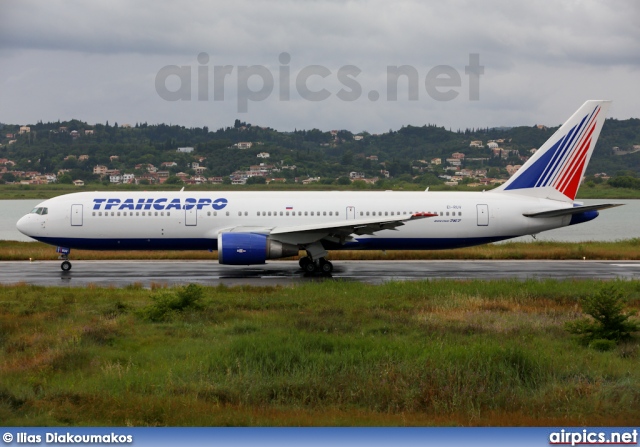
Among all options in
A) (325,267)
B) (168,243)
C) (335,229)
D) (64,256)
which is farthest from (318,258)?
(64,256)

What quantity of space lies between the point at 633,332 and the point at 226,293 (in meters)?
12.5

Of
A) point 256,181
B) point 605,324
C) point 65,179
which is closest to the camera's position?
point 605,324

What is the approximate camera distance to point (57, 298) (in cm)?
2339

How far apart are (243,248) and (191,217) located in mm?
3907

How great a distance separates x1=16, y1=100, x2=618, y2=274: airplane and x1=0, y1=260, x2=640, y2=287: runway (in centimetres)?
117

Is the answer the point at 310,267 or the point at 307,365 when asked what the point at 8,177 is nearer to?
the point at 310,267

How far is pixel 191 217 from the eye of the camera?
1293 inches

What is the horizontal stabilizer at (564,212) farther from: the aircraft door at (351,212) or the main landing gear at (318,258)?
the main landing gear at (318,258)

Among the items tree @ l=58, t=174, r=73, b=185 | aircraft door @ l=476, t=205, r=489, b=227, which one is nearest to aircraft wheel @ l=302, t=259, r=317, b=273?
aircraft door @ l=476, t=205, r=489, b=227

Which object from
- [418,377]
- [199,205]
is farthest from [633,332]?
[199,205]

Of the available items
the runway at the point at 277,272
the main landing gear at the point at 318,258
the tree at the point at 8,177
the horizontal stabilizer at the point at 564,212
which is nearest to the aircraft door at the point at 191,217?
the runway at the point at 277,272

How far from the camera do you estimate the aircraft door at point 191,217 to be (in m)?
32.8

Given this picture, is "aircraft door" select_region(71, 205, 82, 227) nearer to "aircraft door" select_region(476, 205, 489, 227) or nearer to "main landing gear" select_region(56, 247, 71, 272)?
"main landing gear" select_region(56, 247, 71, 272)

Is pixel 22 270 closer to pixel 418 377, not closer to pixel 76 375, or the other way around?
pixel 76 375
